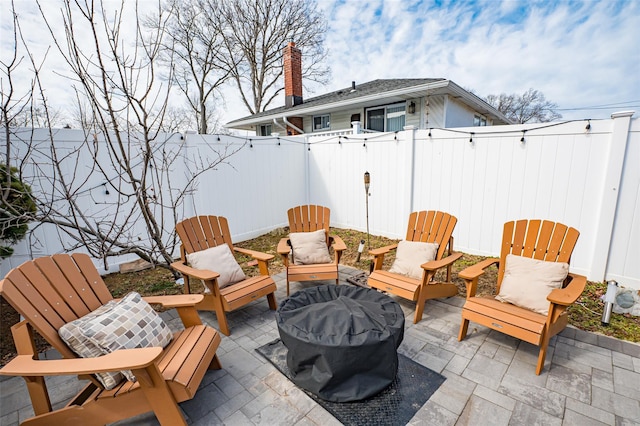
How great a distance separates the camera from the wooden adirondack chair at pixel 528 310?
6.80 ft

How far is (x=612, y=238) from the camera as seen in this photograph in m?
3.34

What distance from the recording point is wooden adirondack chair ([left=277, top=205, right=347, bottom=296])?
3.19 m

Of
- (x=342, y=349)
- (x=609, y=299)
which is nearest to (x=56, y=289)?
(x=342, y=349)

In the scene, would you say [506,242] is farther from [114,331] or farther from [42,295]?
[42,295]

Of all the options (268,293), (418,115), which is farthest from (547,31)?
(268,293)

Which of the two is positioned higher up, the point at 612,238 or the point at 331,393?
the point at 612,238

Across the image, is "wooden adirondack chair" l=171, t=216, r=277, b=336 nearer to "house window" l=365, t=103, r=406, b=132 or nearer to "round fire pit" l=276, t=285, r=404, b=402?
"round fire pit" l=276, t=285, r=404, b=402

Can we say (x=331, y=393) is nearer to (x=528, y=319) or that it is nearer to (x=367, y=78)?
(x=528, y=319)

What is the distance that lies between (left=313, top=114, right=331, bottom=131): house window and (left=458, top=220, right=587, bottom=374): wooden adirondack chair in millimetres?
7144

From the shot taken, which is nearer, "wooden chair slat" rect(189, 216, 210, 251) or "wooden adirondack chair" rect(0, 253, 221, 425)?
"wooden adirondack chair" rect(0, 253, 221, 425)

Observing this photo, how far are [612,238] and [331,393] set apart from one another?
3707mm

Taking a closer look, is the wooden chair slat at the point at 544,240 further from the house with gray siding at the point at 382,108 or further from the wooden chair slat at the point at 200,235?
the house with gray siding at the point at 382,108

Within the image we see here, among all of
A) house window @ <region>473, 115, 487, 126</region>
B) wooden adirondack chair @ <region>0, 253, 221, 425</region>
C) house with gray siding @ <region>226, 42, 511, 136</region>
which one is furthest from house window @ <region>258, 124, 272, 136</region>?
wooden adirondack chair @ <region>0, 253, 221, 425</region>

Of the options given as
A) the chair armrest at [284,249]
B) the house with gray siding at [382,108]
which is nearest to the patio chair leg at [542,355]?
the chair armrest at [284,249]
